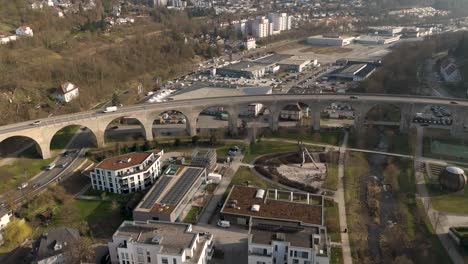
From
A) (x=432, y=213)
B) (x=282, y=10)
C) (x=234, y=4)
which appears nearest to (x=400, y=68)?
(x=432, y=213)

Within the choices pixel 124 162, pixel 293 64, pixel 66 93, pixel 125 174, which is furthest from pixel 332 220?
pixel 293 64

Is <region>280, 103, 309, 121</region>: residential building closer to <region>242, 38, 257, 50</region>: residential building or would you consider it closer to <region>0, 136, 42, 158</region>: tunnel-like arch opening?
<region>0, 136, 42, 158</region>: tunnel-like arch opening

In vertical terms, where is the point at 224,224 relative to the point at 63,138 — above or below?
above

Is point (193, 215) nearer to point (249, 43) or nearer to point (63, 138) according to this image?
point (63, 138)

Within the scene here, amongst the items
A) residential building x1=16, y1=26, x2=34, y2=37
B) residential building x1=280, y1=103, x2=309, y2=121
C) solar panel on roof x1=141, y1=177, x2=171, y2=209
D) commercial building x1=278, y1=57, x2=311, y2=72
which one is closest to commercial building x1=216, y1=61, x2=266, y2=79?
commercial building x1=278, y1=57, x2=311, y2=72

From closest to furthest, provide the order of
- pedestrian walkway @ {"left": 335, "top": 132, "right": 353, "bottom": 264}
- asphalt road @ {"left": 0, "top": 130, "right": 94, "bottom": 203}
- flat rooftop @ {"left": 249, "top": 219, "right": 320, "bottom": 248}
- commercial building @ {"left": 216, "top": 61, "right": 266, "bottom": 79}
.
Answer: flat rooftop @ {"left": 249, "top": 219, "right": 320, "bottom": 248} < pedestrian walkway @ {"left": 335, "top": 132, "right": 353, "bottom": 264} < asphalt road @ {"left": 0, "top": 130, "right": 94, "bottom": 203} < commercial building @ {"left": 216, "top": 61, "right": 266, "bottom": 79}

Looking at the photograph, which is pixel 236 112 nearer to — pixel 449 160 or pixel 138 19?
pixel 449 160
